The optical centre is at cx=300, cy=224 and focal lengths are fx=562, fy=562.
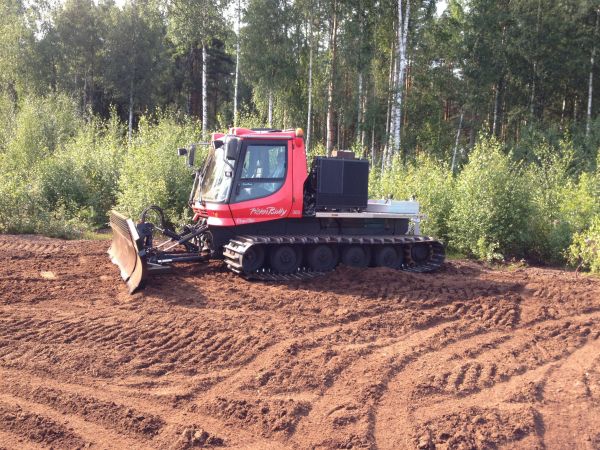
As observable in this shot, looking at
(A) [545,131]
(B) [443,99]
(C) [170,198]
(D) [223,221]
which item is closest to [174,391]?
(D) [223,221]

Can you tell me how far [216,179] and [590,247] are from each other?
8190mm

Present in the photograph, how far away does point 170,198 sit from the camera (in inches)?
622

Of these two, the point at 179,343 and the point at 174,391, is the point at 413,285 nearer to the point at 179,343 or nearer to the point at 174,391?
the point at 179,343

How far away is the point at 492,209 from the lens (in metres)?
13.5

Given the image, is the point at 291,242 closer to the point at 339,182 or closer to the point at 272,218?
the point at 272,218

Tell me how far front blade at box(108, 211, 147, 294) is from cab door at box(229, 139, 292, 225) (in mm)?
1736

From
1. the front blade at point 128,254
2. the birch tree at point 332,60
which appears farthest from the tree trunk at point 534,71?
the front blade at point 128,254

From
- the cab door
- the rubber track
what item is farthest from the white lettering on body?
the rubber track

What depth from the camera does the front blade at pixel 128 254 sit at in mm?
8562

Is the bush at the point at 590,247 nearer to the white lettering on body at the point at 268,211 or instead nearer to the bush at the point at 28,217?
the white lettering on body at the point at 268,211

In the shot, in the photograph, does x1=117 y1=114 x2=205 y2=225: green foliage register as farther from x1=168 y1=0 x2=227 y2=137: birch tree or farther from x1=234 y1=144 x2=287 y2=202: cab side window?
x1=168 y1=0 x2=227 y2=137: birch tree

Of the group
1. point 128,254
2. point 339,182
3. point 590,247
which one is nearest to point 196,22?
point 339,182

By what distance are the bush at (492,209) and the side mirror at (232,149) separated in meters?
6.69

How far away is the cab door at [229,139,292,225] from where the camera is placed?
9617mm
